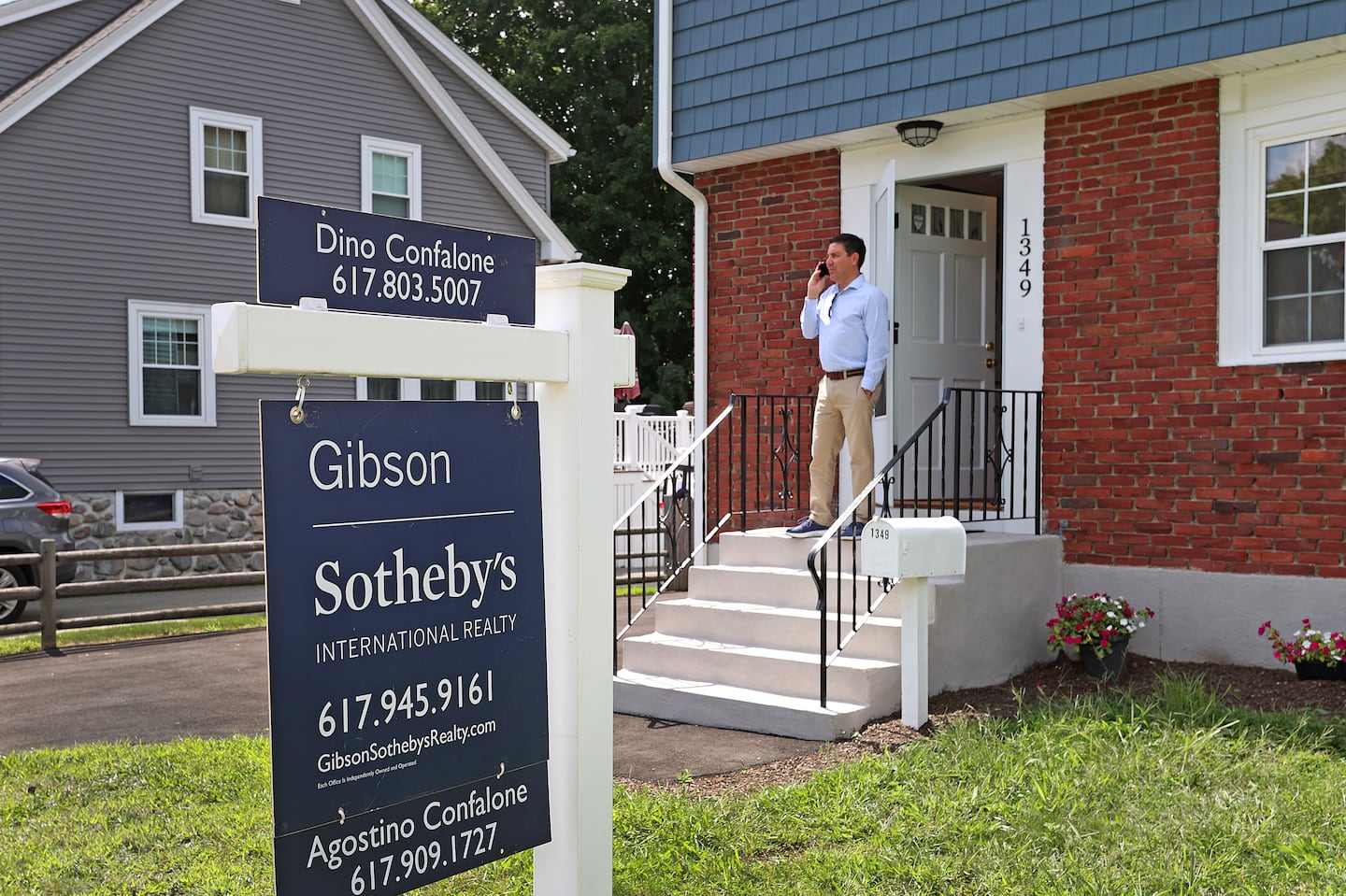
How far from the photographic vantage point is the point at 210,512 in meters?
15.7

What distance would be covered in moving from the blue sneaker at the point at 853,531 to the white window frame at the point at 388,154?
10.7m

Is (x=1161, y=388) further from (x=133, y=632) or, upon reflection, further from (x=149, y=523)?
(x=149, y=523)

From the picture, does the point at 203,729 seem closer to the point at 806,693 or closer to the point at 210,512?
the point at 806,693

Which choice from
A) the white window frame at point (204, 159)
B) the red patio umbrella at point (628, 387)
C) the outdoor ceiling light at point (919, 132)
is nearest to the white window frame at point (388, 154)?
the white window frame at point (204, 159)

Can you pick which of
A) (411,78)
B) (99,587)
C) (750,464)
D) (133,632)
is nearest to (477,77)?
(411,78)

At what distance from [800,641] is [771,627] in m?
0.22

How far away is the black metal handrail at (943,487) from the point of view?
6.87 meters

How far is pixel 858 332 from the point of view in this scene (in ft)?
24.9

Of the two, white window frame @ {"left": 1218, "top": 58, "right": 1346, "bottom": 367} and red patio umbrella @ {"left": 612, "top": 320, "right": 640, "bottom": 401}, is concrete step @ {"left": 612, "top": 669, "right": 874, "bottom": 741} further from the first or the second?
white window frame @ {"left": 1218, "top": 58, "right": 1346, "bottom": 367}

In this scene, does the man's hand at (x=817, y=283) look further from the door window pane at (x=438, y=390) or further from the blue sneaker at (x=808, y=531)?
the door window pane at (x=438, y=390)

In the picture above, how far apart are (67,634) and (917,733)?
24.5ft

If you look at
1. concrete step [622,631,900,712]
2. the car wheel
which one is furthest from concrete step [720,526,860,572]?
the car wheel

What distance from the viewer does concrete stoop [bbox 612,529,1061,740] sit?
21.6 ft

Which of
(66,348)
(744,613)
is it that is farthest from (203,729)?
(66,348)
